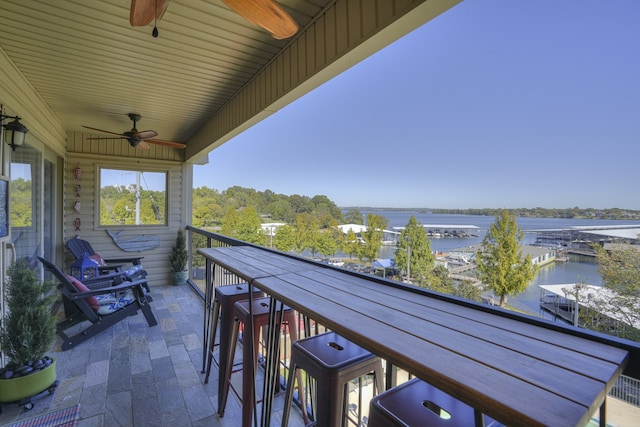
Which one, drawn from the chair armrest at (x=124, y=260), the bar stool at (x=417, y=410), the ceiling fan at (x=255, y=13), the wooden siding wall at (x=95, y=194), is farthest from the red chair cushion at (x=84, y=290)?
the bar stool at (x=417, y=410)

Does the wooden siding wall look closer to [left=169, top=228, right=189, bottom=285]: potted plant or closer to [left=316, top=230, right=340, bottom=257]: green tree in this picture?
[left=169, top=228, right=189, bottom=285]: potted plant

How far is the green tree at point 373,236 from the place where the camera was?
52.0 ft

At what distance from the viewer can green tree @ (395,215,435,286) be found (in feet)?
49.1

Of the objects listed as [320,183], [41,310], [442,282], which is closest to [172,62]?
[41,310]

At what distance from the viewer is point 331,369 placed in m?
1.12

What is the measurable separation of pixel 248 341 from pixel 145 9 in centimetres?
182

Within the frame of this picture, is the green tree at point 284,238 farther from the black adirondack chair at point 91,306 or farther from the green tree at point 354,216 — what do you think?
the black adirondack chair at point 91,306

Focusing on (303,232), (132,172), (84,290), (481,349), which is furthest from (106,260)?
(303,232)

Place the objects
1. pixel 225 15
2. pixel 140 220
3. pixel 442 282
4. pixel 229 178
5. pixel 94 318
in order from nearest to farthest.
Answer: pixel 225 15 < pixel 94 318 < pixel 140 220 < pixel 442 282 < pixel 229 178

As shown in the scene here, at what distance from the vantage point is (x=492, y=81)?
68.0 ft

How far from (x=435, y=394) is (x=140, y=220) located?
5.99 metres

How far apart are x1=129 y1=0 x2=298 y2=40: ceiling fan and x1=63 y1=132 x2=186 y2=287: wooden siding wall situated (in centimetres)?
453

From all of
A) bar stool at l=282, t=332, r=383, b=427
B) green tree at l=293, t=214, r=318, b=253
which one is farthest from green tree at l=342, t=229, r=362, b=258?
bar stool at l=282, t=332, r=383, b=427

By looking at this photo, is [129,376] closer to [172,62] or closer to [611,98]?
[172,62]
